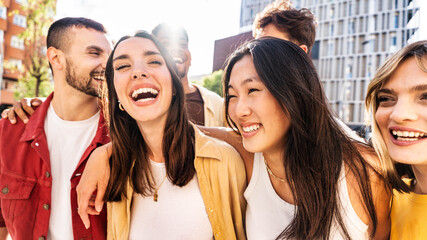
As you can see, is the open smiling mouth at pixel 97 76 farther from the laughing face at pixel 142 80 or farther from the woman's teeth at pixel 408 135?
the woman's teeth at pixel 408 135

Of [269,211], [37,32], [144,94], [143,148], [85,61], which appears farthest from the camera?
[37,32]

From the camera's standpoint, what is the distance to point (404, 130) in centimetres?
189

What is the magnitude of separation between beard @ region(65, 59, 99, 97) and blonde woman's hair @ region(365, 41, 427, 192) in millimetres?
Result: 2654

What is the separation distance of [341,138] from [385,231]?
2.28 ft

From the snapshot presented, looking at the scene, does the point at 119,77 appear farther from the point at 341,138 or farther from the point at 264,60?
the point at 341,138

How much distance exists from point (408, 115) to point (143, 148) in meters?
2.05

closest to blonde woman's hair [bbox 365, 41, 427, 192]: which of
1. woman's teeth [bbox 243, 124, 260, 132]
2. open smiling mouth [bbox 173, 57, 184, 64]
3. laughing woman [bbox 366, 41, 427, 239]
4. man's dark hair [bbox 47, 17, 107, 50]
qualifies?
laughing woman [bbox 366, 41, 427, 239]

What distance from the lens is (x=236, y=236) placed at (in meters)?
2.60

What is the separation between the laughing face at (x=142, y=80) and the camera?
2.59 metres

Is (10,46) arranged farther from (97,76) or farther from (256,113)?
(256,113)

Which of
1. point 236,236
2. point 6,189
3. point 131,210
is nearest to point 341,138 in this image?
point 236,236

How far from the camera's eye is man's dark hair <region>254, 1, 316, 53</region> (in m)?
3.58

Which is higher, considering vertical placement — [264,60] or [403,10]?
[403,10]

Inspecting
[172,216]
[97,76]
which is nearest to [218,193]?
[172,216]
